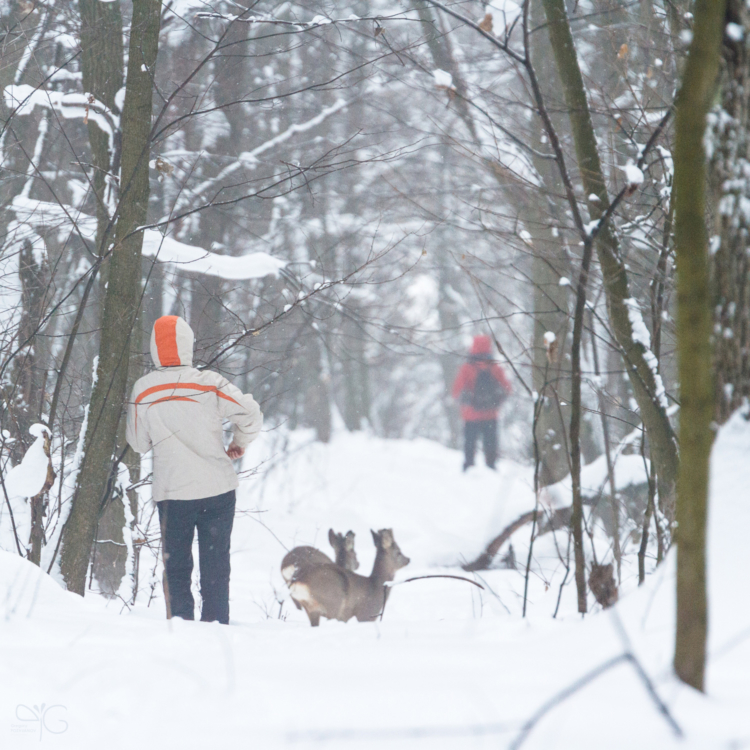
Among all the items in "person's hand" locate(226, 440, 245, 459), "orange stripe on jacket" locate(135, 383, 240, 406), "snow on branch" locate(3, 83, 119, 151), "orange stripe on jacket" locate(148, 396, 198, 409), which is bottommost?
"person's hand" locate(226, 440, 245, 459)

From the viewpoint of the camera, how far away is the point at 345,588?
4418 millimetres

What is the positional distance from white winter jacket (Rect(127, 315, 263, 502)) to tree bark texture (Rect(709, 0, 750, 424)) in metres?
2.37

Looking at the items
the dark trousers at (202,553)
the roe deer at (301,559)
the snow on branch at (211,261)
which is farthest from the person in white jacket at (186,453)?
the roe deer at (301,559)

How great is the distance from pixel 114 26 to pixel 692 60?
13.8 feet

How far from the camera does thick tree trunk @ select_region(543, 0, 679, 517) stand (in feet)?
9.17

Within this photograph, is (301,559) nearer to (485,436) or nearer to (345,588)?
(345,588)

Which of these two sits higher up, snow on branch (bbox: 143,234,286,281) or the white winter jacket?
snow on branch (bbox: 143,234,286,281)

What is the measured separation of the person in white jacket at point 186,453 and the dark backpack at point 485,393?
24.7 feet

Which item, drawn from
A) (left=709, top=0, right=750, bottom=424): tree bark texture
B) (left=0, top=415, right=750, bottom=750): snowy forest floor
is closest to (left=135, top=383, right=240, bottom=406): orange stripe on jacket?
(left=0, top=415, right=750, bottom=750): snowy forest floor

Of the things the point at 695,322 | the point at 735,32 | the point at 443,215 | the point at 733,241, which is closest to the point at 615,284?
the point at 443,215

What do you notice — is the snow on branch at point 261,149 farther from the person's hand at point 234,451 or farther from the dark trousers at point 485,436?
the dark trousers at point 485,436

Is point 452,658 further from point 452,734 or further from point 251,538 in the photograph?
point 251,538

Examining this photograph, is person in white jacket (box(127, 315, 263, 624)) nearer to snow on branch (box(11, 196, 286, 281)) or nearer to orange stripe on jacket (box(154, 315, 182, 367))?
orange stripe on jacket (box(154, 315, 182, 367))

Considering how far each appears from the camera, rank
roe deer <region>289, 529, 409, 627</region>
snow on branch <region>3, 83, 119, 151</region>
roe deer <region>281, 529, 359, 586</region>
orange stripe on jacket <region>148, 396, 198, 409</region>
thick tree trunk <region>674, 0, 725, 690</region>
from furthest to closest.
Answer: roe deer <region>281, 529, 359, 586</region> < roe deer <region>289, 529, 409, 627</region> < snow on branch <region>3, 83, 119, 151</region> < orange stripe on jacket <region>148, 396, 198, 409</region> < thick tree trunk <region>674, 0, 725, 690</region>
